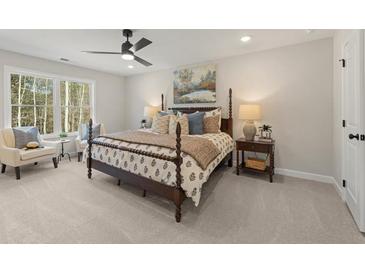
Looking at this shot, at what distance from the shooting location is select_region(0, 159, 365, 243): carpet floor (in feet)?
5.59

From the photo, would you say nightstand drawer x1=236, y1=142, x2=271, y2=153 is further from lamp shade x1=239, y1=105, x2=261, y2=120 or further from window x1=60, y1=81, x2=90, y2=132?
window x1=60, y1=81, x2=90, y2=132

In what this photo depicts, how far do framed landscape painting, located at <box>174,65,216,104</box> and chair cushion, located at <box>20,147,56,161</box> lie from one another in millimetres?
3189

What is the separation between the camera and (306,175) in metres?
3.26

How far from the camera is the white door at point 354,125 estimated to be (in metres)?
1.75

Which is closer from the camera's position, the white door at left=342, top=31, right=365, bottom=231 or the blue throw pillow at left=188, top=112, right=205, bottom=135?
the white door at left=342, top=31, right=365, bottom=231

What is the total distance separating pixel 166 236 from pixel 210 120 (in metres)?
2.60

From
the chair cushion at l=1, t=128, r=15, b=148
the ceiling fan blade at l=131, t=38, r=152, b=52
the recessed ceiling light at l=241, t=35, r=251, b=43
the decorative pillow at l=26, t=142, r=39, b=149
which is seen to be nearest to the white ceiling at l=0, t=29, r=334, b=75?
the recessed ceiling light at l=241, t=35, r=251, b=43

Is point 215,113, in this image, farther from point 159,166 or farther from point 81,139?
point 81,139

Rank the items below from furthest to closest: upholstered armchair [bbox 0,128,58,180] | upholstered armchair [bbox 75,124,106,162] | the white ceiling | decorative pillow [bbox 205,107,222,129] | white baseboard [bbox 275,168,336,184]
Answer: upholstered armchair [bbox 75,124,106,162] < decorative pillow [bbox 205,107,222,129] < upholstered armchair [bbox 0,128,58,180] < white baseboard [bbox 275,168,336,184] < the white ceiling

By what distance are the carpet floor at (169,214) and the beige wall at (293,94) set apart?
1.91ft

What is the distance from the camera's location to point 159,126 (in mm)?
3797

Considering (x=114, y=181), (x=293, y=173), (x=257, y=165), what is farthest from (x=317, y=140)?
(x=114, y=181)

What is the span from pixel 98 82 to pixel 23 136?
256 cm
